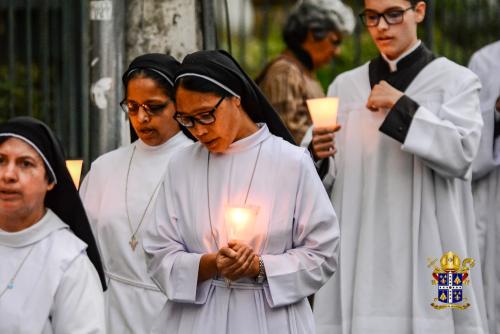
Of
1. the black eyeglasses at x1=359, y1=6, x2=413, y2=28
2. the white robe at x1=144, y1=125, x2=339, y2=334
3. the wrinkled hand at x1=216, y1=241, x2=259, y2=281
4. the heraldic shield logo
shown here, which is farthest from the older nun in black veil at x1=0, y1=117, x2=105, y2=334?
the black eyeglasses at x1=359, y1=6, x2=413, y2=28

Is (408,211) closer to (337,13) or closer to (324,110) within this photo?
(324,110)

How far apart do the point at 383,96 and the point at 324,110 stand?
388mm

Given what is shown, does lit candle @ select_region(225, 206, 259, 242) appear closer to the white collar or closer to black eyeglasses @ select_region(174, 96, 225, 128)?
black eyeglasses @ select_region(174, 96, 225, 128)

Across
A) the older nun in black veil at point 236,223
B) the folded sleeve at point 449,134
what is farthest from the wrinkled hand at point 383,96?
the older nun in black veil at point 236,223

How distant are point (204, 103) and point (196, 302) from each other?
0.89 metres

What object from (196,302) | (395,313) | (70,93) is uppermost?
(70,93)

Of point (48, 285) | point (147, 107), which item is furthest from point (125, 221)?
point (48, 285)

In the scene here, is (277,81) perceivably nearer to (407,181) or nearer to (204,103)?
(407,181)

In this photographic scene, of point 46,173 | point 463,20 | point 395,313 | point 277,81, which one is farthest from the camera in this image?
point 463,20

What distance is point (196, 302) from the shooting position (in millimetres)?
5934

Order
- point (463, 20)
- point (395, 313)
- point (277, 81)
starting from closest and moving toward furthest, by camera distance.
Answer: point (395, 313), point (277, 81), point (463, 20)

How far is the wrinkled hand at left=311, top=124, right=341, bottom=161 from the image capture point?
7422 millimetres

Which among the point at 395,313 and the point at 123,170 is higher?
the point at 123,170

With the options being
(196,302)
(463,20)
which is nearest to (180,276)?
(196,302)
